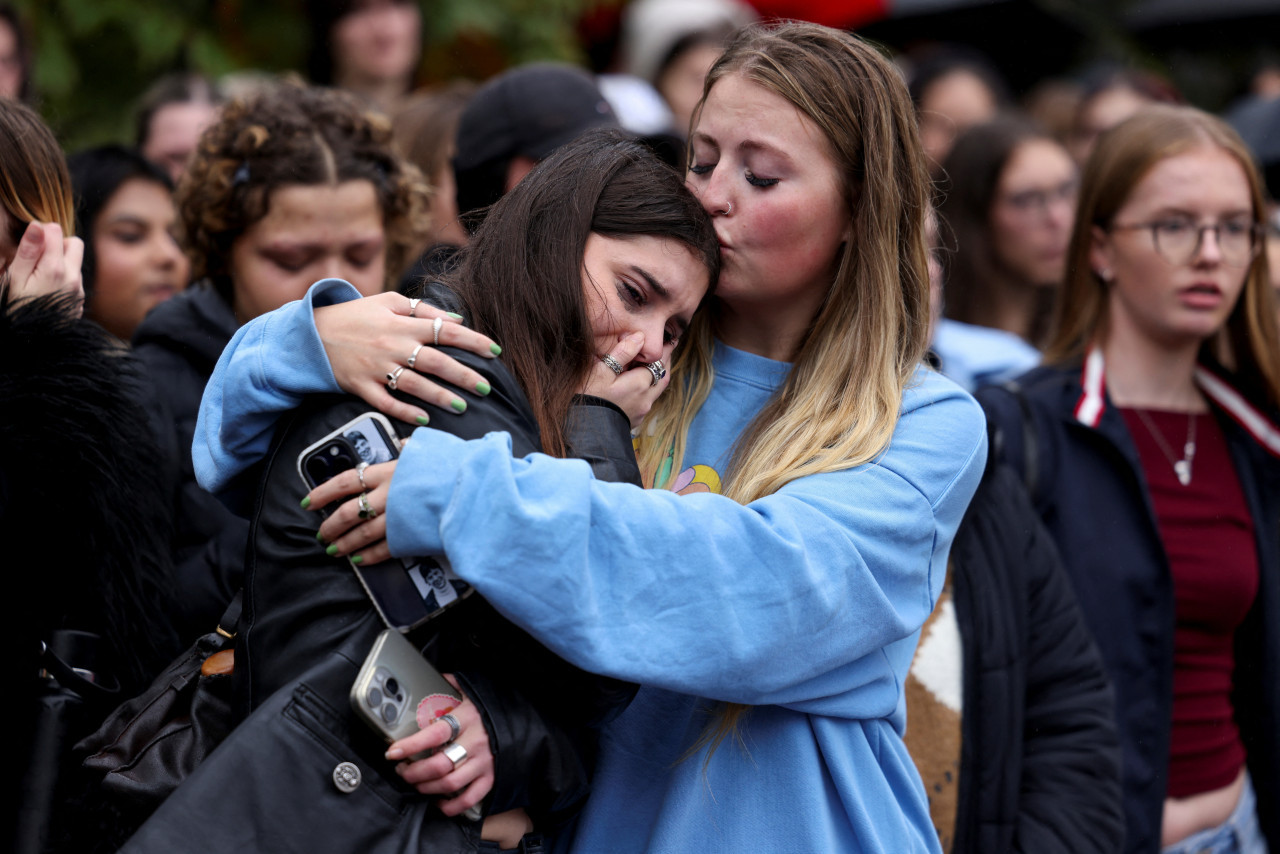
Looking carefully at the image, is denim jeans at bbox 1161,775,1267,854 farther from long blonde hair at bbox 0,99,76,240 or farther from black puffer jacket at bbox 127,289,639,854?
long blonde hair at bbox 0,99,76,240

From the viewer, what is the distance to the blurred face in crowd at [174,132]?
471 centimetres

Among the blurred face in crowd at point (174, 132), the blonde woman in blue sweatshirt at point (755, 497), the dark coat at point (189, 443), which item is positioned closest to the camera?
the blonde woman in blue sweatshirt at point (755, 497)

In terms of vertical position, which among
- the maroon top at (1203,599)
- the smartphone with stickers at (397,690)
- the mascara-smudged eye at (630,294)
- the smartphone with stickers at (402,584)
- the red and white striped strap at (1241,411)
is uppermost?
the mascara-smudged eye at (630,294)

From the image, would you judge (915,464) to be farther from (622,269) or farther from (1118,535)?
(1118,535)

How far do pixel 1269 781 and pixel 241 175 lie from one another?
323 centimetres

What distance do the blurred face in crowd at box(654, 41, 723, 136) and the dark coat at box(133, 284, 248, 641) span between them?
11.9ft

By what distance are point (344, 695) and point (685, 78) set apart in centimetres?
512

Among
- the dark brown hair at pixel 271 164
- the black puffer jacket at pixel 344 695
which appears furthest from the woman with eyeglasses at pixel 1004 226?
the black puffer jacket at pixel 344 695

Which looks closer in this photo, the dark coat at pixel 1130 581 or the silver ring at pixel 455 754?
the silver ring at pixel 455 754

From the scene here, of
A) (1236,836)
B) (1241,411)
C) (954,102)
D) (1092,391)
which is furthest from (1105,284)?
(954,102)

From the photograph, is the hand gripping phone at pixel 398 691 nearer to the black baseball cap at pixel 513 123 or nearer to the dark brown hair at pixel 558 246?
the dark brown hair at pixel 558 246

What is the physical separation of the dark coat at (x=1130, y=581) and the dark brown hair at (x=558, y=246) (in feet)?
4.90

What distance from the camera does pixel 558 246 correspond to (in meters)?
1.98

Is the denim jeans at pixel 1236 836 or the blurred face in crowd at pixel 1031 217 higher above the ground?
the blurred face in crowd at pixel 1031 217
